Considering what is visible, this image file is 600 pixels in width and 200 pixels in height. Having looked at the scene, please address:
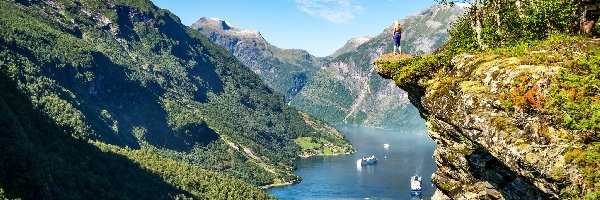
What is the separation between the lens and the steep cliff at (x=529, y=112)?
19281mm

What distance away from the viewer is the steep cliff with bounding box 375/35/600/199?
19281 millimetres

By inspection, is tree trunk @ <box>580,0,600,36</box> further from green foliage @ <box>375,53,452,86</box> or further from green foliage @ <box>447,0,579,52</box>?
green foliage @ <box>375,53,452,86</box>

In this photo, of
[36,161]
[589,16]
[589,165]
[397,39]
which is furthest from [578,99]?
[36,161]

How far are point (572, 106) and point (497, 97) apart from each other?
3.37 m

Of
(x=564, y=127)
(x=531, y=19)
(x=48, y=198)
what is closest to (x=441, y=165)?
(x=531, y=19)

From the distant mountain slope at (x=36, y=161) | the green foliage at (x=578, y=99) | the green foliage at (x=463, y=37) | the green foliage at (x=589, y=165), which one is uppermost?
the green foliage at (x=463, y=37)

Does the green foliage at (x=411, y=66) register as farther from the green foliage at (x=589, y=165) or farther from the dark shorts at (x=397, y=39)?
the green foliage at (x=589, y=165)

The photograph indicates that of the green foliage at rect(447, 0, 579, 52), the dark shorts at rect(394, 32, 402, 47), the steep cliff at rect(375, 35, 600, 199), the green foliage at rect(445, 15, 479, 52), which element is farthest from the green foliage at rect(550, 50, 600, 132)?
the dark shorts at rect(394, 32, 402, 47)

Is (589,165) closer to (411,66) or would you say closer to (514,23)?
(411,66)

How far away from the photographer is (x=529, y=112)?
832 inches

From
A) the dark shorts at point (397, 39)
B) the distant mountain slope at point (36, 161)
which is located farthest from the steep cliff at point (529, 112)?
the distant mountain slope at point (36, 161)

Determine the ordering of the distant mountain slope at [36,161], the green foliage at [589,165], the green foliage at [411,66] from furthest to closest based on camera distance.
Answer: the distant mountain slope at [36,161] → the green foliage at [411,66] → the green foliage at [589,165]

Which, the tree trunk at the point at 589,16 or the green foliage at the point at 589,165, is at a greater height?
the tree trunk at the point at 589,16

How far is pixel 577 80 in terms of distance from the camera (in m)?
20.5
